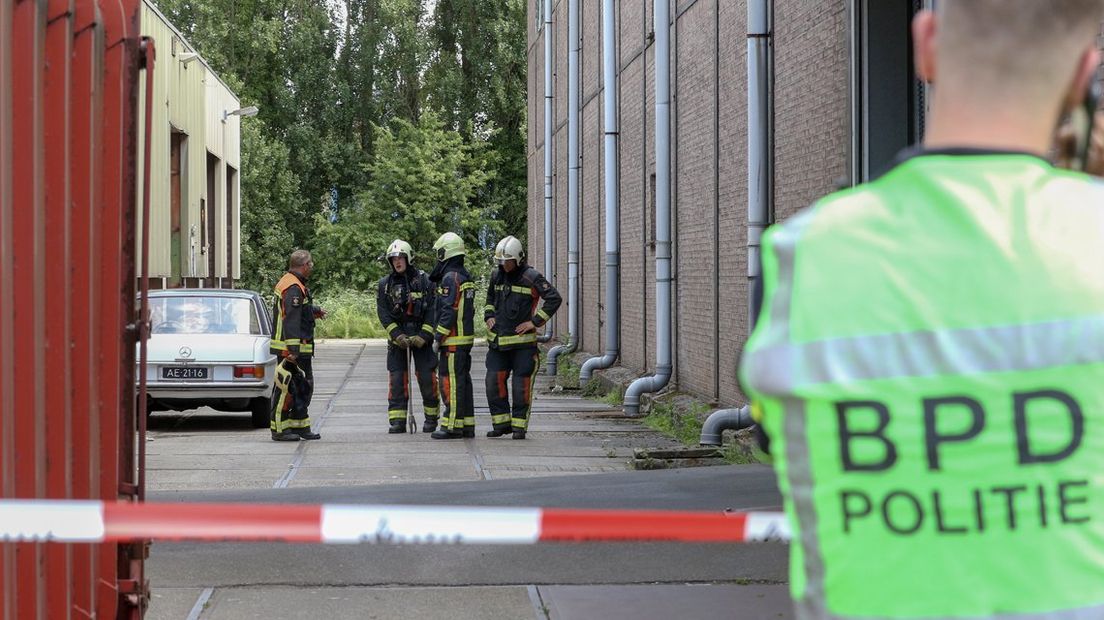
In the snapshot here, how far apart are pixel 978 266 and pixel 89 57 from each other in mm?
3299

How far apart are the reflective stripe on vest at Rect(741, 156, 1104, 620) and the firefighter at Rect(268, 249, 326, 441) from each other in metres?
11.5

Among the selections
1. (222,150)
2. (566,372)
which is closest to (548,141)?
(566,372)

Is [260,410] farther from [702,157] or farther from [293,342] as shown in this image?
[702,157]

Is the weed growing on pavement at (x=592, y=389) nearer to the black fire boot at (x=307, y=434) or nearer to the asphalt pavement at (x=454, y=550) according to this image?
the asphalt pavement at (x=454, y=550)

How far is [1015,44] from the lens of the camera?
1.81 metres

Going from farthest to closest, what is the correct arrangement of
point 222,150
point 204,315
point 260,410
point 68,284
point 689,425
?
point 222,150 → point 204,315 → point 260,410 → point 689,425 → point 68,284

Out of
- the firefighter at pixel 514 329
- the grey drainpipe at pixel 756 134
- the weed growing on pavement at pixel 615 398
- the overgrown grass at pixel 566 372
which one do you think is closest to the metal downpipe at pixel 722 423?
the grey drainpipe at pixel 756 134

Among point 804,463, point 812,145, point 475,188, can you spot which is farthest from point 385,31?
point 804,463

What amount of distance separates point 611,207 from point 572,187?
6.26 meters

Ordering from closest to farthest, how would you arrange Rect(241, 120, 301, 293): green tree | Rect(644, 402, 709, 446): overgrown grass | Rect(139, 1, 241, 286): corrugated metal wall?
Rect(644, 402, 709, 446): overgrown grass → Rect(139, 1, 241, 286): corrugated metal wall → Rect(241, 120, 301, 293): green tree

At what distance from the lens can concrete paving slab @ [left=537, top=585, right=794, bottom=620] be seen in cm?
620

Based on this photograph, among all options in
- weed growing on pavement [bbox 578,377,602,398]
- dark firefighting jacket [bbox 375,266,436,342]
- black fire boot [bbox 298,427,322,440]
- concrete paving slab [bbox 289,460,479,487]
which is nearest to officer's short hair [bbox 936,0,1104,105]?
concrete paving slab [bbox 289,460,479,487]

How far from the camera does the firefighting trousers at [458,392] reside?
46.0ft

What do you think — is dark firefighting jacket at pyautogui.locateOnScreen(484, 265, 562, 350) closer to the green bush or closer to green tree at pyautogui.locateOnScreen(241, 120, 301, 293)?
the green bush
